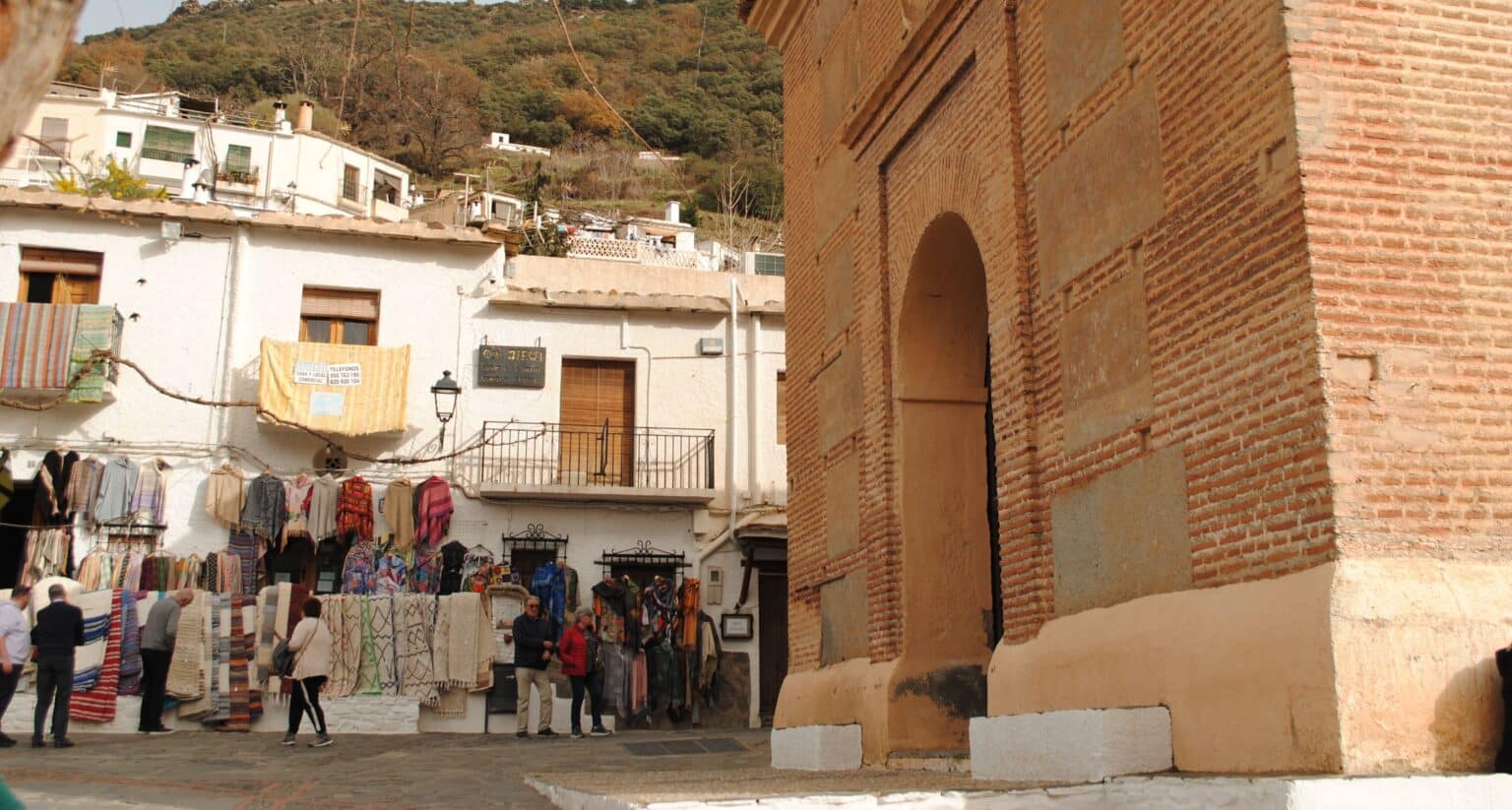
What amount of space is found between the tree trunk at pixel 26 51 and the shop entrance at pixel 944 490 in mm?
7527

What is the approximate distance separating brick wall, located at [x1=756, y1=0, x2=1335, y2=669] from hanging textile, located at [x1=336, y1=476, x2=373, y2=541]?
365 inches

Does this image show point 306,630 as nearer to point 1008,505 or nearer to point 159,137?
point 1008,505

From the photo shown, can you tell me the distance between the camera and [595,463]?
2180 cm

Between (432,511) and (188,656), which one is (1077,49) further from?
(432,511)

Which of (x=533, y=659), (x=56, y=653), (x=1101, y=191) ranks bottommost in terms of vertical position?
(x=56, y=653)

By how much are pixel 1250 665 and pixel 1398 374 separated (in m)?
1.35

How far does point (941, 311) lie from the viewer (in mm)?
10578

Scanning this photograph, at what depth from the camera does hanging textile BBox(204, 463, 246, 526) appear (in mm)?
19812

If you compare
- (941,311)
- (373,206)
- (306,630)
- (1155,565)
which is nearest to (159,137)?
(373,206)

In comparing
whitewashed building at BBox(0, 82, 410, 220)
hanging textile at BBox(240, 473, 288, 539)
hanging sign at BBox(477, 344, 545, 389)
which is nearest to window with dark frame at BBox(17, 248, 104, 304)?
hanging textile at BBox(240, 473, 288, 539)

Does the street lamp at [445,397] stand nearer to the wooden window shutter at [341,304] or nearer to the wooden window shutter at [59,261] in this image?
the wooden window shutter at [341,304]

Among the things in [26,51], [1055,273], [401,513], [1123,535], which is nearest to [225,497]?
[401,513]

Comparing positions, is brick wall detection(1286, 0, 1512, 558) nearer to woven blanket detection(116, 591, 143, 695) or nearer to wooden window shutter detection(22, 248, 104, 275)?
woven blanket detection(116, 591, 143, 695)

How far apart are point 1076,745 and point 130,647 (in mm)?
14748
